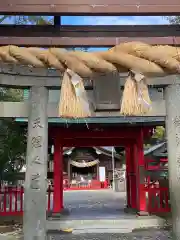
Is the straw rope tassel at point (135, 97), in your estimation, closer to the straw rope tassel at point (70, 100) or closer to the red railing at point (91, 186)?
the straw rope tassel at point (70, 100)

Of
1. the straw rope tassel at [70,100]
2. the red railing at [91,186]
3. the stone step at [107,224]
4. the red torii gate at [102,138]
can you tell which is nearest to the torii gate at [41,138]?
the straw rope tassel at [70,100]

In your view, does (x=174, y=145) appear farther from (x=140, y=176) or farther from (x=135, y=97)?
(x=140, y=176)

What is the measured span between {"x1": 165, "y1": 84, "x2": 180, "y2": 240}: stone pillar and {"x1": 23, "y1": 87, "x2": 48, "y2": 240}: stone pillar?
4.86 ft

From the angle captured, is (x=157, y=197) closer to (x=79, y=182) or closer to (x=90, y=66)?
(x=90, y=66)

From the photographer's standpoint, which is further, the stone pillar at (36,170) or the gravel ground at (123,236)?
the gravel ground at (123,236)

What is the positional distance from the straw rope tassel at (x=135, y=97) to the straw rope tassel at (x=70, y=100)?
0.26 metres

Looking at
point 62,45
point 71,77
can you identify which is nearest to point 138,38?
point 62,45

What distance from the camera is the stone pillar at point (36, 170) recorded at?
349 centimetres

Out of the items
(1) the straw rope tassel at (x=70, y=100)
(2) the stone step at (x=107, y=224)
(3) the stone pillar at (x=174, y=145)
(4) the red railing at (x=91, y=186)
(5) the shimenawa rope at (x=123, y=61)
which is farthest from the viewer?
(4) the red railing at (x=91, y=186)

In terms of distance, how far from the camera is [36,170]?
12.1ft

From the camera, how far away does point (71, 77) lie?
1.90 meters

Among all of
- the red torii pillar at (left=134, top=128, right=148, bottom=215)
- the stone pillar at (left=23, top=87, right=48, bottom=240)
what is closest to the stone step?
the red torii pillar at (left=134, top=128, right=148, bottom=215)

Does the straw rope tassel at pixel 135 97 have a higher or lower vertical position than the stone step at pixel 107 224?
higher

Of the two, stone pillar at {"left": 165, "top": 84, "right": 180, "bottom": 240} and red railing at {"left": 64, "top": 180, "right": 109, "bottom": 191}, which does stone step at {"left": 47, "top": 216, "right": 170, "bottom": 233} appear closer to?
stone pillar at {"left": 165, "top": 84, "right": 180, "bottom": 240}
